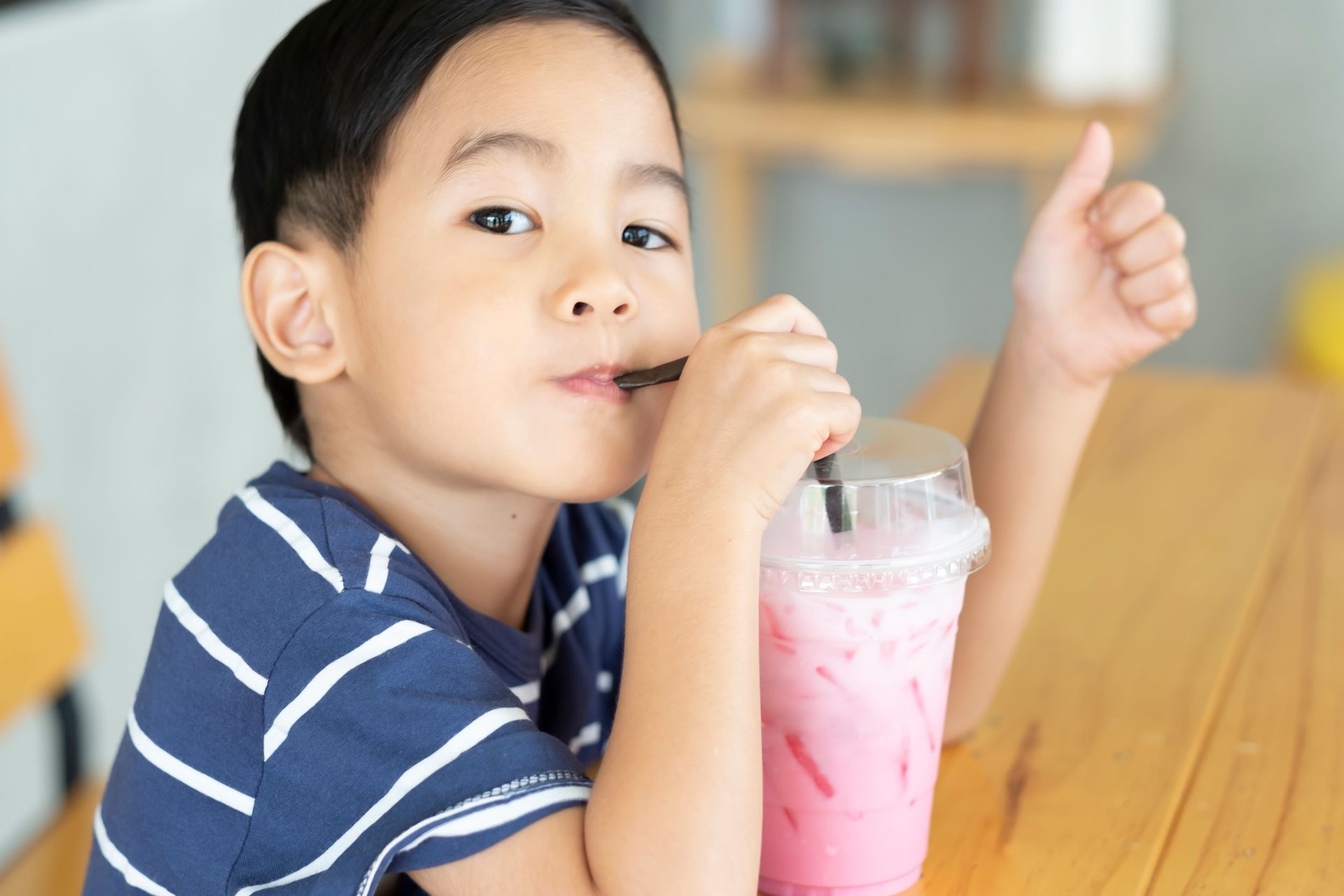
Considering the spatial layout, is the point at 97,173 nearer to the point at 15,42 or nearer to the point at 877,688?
the point at 15,42

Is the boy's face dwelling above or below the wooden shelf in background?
above

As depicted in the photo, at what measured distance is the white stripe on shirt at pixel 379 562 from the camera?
634 millimetres

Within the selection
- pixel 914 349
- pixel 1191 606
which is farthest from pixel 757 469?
pixel 914 349

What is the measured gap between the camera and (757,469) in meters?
0.59

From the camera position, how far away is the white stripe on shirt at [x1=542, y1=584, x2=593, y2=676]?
87 centimetres

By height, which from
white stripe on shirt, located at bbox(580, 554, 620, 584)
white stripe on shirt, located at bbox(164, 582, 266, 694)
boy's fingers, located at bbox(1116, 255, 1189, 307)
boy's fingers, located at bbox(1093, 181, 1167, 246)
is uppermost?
boy's fingers, located at bbox(1093, 181, 1167, 246)

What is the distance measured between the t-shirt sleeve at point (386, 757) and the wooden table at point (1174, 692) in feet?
0.66

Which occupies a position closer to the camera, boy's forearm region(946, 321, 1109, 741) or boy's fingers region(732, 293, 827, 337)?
boy's fingers region(732, 293, 827, 337)

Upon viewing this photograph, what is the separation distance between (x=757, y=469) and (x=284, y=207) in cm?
34

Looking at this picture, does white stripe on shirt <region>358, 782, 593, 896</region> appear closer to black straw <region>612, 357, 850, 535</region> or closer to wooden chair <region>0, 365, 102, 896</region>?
black straw <region>612, 357, 850, 535</region>

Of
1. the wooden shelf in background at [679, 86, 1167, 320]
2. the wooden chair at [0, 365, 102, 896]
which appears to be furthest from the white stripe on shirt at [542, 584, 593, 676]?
the wooden shelf in background at [679, 86, 1167, 320]

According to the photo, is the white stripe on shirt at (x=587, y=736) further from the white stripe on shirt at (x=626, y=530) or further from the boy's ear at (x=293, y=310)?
the boy's ear at (x=293, y=310)

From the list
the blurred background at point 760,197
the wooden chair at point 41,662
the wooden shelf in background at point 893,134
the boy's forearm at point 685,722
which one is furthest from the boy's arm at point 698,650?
the wooden shelf in background at point 893,134

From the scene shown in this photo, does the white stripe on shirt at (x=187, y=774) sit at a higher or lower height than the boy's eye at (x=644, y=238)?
lower
